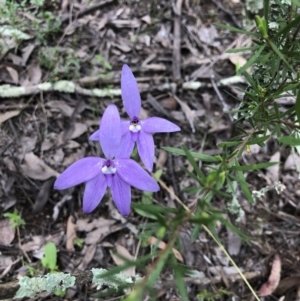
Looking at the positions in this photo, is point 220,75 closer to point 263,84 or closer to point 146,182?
point 263,84

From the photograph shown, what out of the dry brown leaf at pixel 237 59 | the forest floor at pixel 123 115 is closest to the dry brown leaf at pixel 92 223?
the forest floor at pixel 123 115

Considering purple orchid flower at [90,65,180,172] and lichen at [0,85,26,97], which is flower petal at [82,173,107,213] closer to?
purple orchid flower at [90,65,180,172]

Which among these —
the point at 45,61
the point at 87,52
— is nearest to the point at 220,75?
the point at 87,52

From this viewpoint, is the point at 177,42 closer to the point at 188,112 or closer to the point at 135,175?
the point at 188,112

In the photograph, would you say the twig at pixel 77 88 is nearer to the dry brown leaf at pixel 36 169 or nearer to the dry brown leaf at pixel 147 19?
the dry brown leaf at pixel 36 169

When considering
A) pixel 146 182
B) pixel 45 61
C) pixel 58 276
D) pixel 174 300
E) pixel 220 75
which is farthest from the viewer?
pixel 220 75

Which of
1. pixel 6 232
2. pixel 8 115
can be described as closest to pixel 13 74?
pixel 8 115
